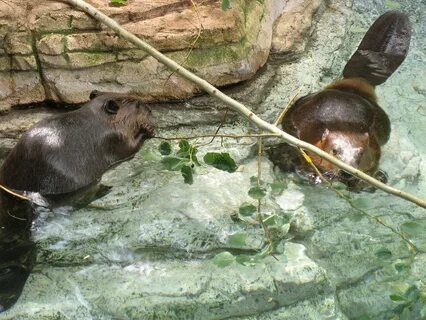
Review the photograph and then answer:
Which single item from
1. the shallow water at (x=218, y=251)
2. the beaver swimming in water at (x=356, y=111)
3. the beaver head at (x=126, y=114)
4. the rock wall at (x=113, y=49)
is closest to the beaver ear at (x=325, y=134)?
the beaver swimming in water at (x=356, y=111)

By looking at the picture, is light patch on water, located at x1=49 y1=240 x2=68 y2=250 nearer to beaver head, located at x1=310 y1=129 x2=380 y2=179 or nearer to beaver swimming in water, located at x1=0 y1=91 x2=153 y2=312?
beaver swimming in water, located at x1=0 y1=91 x2=153 y2=312

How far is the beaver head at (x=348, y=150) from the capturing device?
5.12m

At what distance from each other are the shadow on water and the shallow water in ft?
0.19

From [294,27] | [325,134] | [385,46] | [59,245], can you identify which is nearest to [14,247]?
[59,245]

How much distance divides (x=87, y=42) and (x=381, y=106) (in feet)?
7.87

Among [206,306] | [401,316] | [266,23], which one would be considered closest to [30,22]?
[266,23]

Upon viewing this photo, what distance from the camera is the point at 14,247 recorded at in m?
4.24

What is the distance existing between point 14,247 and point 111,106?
4.67ft

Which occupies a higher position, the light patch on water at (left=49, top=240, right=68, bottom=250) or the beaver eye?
the beaver eye

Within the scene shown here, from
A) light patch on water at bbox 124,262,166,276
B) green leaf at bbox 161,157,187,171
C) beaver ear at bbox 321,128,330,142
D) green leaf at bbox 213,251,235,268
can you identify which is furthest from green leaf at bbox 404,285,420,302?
beaver ear at bbox 321,128,330,142

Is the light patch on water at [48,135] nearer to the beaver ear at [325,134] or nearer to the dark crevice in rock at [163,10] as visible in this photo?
the dark crevice in rock at [163,10]

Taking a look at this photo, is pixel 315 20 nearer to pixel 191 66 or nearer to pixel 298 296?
pixel 191 66

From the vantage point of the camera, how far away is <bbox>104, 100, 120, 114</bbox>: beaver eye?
523 centimetres

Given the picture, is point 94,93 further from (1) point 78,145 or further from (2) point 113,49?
(1) point 78,145
